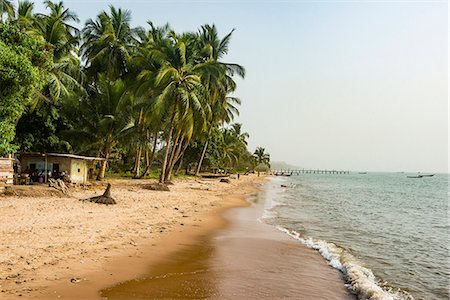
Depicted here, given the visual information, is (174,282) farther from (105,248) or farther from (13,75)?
(13,75)

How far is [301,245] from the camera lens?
10914mm

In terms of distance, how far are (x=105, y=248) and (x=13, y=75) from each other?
7771 millimetres

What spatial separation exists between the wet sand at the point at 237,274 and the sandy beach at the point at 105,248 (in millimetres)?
46

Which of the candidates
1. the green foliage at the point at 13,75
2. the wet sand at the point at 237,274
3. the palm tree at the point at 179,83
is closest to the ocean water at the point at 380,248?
the wet sand at the point at 237,274

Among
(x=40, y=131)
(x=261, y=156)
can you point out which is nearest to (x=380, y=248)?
(x=40, y=131)

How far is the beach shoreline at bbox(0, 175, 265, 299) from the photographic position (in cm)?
601

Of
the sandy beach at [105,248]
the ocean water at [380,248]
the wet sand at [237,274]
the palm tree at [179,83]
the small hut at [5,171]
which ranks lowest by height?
the ocean water at [380,248]

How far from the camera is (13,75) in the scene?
40.0 ft

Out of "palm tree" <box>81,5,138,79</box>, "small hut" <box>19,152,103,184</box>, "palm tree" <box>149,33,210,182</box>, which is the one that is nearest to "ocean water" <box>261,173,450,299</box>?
"palm tree" <box>149,33,210,182</box>

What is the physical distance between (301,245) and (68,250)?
6.71 meters

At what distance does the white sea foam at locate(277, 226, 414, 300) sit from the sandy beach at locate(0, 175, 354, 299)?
0.29 meters

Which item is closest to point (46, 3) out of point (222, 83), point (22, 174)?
point (222, 83)

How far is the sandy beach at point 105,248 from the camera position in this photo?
20.0 feet

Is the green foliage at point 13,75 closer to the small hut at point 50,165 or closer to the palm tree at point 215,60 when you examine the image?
the small hut at point 50,165
